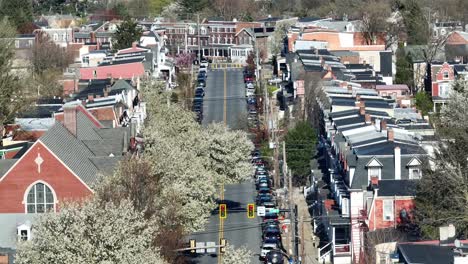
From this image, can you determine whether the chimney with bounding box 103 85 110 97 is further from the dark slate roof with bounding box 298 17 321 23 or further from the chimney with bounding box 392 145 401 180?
the dark slate roof with bounding box 298 17 321 23

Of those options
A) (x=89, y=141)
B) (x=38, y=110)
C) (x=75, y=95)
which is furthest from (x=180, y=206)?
(x=75, y=95)

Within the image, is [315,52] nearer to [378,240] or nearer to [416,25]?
[416,25]

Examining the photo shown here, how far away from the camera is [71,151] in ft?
153

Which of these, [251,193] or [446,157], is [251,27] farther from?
[446,157]

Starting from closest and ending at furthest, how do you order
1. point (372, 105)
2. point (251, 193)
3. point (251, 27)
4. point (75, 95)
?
point (251, 193) → point (372, 105) → point (75, 95) → point (251, 27)

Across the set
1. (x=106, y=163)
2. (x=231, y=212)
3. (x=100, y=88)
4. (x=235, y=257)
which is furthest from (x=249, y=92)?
(x=235, y=257)

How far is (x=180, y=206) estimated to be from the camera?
46.2m

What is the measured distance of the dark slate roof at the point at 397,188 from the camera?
4816cm

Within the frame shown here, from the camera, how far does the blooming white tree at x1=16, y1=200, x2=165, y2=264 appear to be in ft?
111

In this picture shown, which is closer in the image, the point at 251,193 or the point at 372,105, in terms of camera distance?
the point at 251,193

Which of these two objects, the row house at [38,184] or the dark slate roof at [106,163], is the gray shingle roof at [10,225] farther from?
the dark slate roof at [106,163]

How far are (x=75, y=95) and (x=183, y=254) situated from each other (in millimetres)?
26196

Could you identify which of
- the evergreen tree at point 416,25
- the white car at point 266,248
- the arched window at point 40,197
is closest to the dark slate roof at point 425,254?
the arched window at point 40,197

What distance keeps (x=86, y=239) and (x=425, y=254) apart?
7.55 meters
